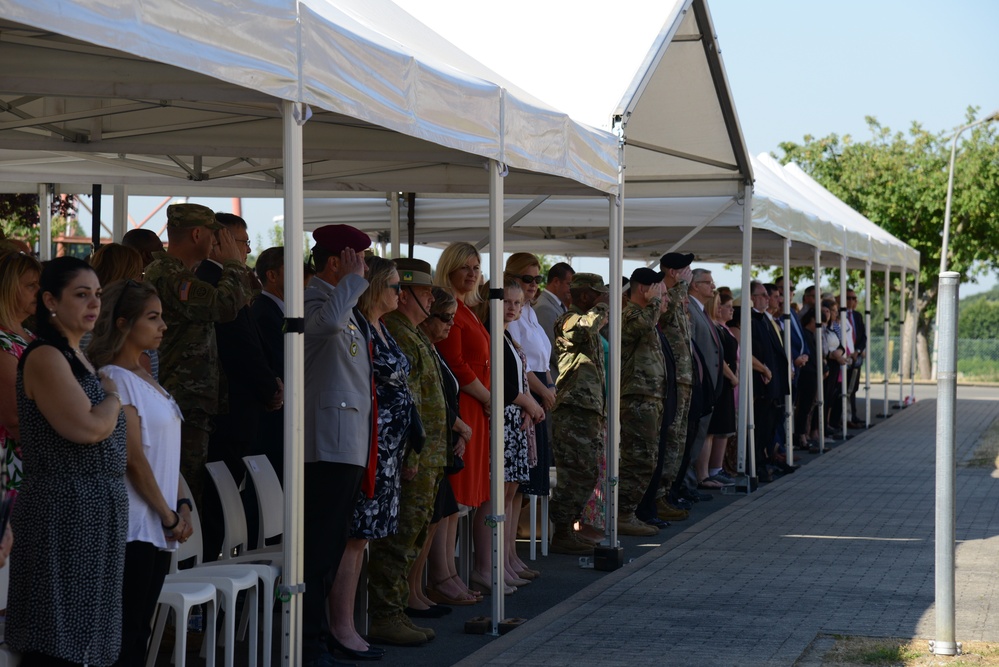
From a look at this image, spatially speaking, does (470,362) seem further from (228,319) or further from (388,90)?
(388,90)

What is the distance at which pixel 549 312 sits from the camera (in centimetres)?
945

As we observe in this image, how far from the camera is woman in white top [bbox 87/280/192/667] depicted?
14.0 feet

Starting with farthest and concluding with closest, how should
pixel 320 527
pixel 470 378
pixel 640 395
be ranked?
pixel 640 395, pixel 470 378, pixel 320 527

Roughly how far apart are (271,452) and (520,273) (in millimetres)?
2461

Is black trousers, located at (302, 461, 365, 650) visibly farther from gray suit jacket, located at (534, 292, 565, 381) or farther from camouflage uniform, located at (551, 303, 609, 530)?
gray suit jacket, located at (534, 292, 565, 381)

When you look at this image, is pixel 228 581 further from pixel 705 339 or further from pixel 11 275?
pixel 705 339

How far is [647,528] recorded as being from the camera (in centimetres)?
991

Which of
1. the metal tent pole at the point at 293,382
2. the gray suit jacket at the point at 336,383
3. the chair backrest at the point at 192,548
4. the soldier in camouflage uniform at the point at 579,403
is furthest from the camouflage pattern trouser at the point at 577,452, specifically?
the metal tent pole at the point at 293,382

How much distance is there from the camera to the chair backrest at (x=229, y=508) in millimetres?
5691

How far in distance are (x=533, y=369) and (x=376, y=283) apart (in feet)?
8.36

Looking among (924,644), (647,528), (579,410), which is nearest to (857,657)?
(924,644)

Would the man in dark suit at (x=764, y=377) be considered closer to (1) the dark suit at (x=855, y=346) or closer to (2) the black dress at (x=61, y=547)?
(1) the dark suit at (x=855, y=346)

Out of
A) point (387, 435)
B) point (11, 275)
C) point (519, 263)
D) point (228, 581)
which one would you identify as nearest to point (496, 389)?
point (387, 435)

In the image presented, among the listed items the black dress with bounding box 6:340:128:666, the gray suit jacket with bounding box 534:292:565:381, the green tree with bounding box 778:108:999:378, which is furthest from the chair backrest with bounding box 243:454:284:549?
the green tree with bounding box 778:108:999:378
